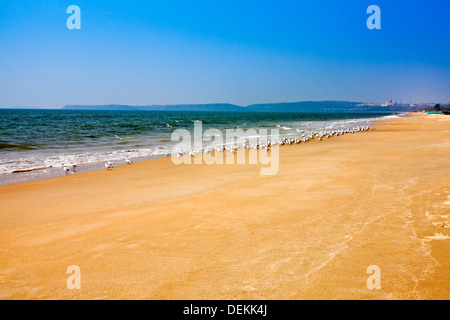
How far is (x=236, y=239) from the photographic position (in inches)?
162

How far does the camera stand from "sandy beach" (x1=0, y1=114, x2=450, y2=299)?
118 inches

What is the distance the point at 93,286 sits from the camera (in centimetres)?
310

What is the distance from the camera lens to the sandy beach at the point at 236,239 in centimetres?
→ 299

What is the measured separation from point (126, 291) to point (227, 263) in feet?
3.82

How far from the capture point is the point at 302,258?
3.47 m

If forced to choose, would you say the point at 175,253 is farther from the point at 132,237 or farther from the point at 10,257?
the point at 10,257
